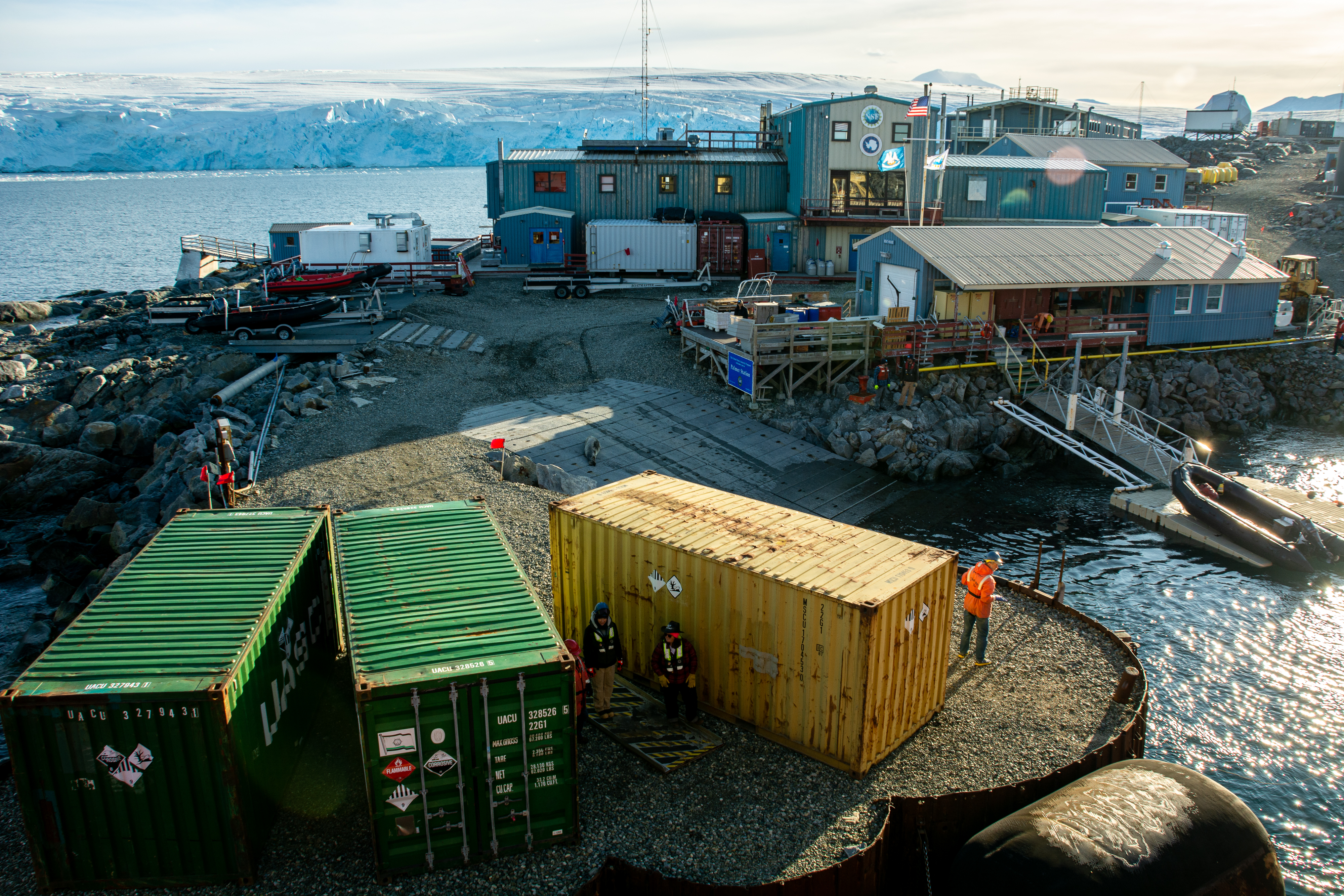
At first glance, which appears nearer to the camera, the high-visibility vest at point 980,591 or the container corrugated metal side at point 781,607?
the container corrugated metal side at point 781,607

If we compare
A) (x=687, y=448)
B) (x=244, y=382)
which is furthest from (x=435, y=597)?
(x=244, y=382)

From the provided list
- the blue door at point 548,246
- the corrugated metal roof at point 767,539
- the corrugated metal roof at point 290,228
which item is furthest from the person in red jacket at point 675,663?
the corrugated metal roof at point 290,228

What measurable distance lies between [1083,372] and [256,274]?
4576cm

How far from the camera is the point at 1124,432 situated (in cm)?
2970

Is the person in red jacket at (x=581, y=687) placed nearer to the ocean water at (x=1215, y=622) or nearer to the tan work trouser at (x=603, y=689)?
the tan work trouser at (x=603, y=689)

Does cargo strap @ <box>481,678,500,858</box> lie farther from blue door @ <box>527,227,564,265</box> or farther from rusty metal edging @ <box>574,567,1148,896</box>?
blue door @ <box>527,227,564,265</box>

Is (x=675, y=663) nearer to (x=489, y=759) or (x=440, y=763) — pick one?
(x=489, y=759)

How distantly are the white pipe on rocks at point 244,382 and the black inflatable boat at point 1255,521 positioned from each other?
2922 cm

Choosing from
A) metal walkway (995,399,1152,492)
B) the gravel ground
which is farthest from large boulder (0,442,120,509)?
metal walkway (995,399,1152,492)

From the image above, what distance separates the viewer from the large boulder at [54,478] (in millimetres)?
27125

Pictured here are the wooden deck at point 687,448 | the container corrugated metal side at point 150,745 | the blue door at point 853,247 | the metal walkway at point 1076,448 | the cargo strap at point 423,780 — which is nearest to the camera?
the container corrugated metal side at point 150,745

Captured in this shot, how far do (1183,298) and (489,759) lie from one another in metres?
34.0

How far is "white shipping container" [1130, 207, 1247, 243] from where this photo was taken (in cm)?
4978

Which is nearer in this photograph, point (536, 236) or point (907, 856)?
point (907, 856)
